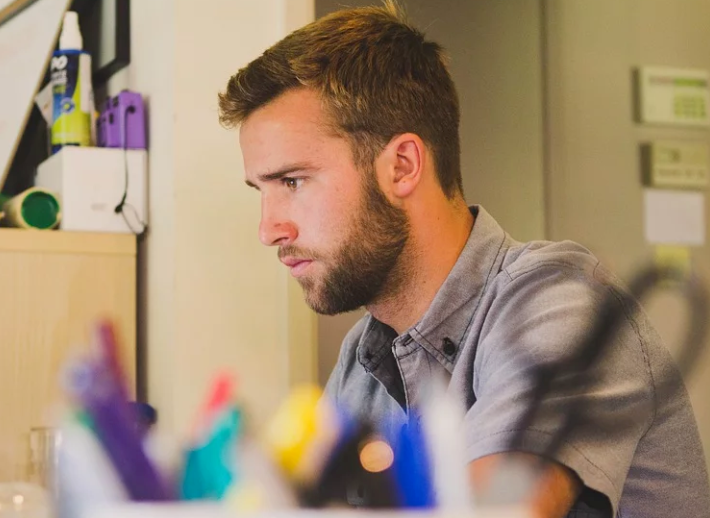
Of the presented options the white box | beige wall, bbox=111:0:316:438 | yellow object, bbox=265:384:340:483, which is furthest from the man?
yellow object, bbox=265:384:340:483

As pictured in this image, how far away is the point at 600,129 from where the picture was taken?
185 centimetres

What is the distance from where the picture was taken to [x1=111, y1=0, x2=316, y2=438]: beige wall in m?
1.37

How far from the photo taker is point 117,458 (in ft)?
0.82

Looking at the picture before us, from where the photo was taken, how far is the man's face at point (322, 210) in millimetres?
1076

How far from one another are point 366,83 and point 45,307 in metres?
0.64

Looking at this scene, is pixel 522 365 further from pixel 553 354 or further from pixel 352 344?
pixel 352 344

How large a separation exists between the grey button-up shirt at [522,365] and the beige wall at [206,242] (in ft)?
0.70

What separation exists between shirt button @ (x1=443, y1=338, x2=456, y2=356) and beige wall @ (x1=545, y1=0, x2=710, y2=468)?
86 cm

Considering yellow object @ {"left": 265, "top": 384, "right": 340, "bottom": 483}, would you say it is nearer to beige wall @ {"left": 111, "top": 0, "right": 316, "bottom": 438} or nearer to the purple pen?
the purple pen

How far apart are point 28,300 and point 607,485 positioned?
1.00 m

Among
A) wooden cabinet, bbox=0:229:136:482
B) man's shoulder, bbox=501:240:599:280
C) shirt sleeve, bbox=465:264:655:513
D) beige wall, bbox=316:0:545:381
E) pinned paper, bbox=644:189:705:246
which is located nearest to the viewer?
shirt sleeve, bbox=465:264:655:513

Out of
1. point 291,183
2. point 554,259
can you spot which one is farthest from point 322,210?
point 554,259

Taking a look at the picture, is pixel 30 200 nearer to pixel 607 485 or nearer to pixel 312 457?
pixel 607 485

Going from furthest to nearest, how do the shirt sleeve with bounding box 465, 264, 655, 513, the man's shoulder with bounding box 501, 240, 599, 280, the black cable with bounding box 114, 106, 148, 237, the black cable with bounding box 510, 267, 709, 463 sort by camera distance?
the black cable with bounding box 114, 106, 148, 237
the man's shoulder with bounding box 501, 240, 599, 280
the shirt sleeve with bounding box 465, 264, 655, 513
the black cable with bounding box 510, 267, 709, 463
